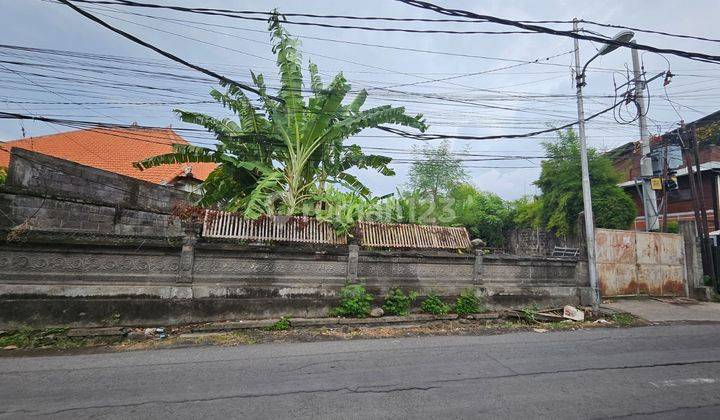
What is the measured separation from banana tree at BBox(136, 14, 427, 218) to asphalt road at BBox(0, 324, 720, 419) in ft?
13.5

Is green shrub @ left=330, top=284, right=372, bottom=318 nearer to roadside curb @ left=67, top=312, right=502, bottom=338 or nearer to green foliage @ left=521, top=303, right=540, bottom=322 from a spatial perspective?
roadside curb @ left=67, top=312, right=502, bottom=338

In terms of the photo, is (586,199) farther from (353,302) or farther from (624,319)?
(353,302)

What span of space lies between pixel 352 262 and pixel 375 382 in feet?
12.5

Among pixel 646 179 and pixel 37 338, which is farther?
pixel 646 179

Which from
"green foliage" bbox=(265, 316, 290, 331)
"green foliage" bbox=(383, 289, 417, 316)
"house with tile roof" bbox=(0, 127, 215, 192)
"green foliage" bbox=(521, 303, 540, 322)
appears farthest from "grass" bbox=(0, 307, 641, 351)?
A: "house with tile roof" bbox=(0, 127, 215, 192)

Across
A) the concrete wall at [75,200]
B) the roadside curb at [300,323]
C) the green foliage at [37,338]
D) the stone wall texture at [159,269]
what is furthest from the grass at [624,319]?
the green foliage at [37,338]

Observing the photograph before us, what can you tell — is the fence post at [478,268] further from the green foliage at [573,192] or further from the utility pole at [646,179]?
the green foliage at [573,192]

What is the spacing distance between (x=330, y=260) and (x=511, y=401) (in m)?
4.64

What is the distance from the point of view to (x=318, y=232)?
8094 millimetres

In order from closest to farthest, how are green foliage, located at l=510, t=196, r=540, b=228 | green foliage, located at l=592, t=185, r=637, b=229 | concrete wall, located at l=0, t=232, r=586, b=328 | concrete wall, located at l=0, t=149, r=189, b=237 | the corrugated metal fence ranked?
concrete wall, located at l=0, t=232, r=586, b=328, concrete wall, located at l=0, t=149, r=189, b=237, the corrugated metal fence, green foliage, located at l=592, t=185, r=637, b=229, green foliage, located at l=510, t=196, r=540, b=228

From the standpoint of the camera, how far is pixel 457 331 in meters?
6.97

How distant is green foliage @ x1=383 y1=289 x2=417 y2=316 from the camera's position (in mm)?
7562

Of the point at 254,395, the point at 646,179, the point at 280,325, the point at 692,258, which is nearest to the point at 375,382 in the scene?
the point at 254,395

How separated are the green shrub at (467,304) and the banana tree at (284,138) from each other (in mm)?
4140
